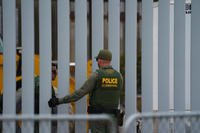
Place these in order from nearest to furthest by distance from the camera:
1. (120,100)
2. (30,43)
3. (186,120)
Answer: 1. (186,120)
2. (30,43)
3. (120,100)

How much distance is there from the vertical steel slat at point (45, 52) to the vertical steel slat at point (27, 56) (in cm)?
12

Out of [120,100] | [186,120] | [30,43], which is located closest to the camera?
[186,120]

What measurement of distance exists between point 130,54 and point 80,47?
0.70 metres

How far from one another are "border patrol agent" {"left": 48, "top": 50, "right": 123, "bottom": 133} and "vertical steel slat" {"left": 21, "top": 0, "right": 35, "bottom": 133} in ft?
1.59

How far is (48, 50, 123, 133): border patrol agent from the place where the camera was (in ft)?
23.6

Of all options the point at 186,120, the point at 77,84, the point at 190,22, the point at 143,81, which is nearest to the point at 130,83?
the point at 143,81

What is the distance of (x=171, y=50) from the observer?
815 centimetres

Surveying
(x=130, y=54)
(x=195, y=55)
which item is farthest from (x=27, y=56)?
(x=195, y=55)

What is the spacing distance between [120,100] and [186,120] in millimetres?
2445

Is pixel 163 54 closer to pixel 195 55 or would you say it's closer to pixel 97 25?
pixel 195 55

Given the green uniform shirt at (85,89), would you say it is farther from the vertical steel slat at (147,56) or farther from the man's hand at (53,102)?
the vertical steel slat at (147,56)

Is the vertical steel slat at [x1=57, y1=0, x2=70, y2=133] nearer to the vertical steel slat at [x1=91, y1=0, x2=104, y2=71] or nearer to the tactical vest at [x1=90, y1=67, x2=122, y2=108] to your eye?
the vertical steel slat at [x1=91, y1=0, x2=104, y2=71]

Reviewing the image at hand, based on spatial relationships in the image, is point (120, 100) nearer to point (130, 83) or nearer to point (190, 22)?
point (130, 83)

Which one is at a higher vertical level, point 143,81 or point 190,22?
point 190,22
